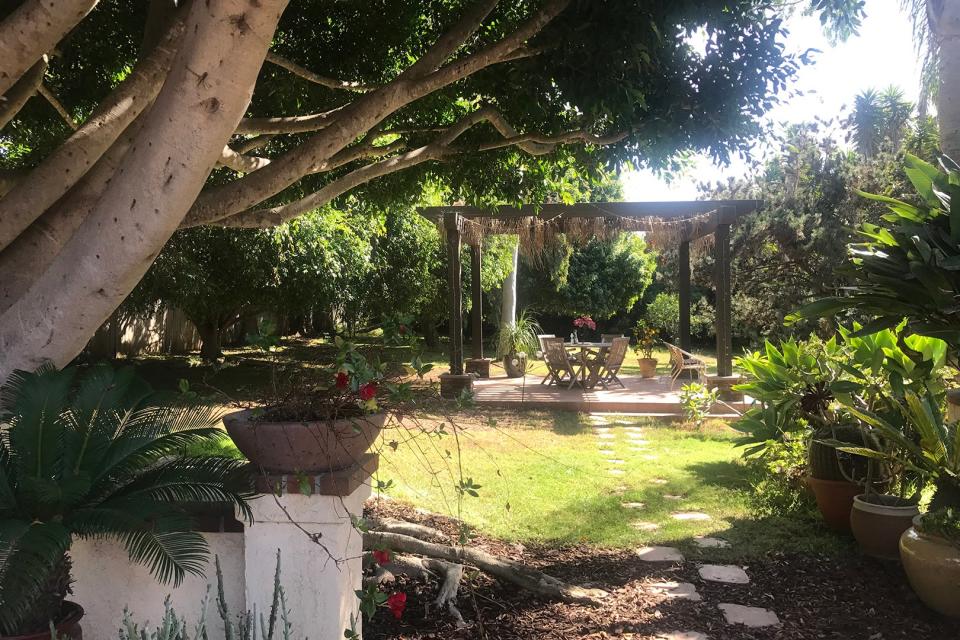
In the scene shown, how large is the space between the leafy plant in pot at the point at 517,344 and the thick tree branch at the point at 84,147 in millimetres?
10863

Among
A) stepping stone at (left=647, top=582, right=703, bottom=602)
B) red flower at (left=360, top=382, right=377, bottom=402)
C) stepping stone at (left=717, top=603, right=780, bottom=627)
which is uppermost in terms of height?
red flower at (left=360, top=382, right=377, bottom=402)

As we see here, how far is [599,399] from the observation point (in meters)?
11.1

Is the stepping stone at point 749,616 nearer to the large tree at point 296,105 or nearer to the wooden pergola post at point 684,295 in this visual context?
the large tree at point 296,105

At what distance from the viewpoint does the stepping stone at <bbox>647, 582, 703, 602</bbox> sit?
3887mm

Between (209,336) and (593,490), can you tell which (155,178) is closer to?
(593,490)

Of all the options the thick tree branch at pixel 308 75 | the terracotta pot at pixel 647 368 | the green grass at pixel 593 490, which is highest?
the thick tree branch at pixel 308 75

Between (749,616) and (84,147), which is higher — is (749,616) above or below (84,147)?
below

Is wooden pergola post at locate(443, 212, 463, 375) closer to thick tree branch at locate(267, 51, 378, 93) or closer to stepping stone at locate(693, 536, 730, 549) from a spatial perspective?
thick tree branch at locate(267, 51, 378, 93)

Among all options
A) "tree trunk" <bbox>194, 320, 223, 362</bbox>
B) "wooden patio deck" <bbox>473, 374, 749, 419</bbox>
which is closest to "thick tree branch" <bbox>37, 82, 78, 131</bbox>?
"wooden patio deck" <bbox>473, 374, 749, 419</bbox>

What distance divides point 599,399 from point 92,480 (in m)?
9.32

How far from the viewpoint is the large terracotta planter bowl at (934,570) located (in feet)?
11.3

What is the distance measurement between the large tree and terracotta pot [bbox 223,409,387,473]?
35.1 inches

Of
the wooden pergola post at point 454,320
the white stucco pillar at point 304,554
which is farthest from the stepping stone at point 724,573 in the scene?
the wooden pergola post at point 454,320

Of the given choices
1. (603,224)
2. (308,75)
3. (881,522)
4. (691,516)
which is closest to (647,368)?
(603,224)
